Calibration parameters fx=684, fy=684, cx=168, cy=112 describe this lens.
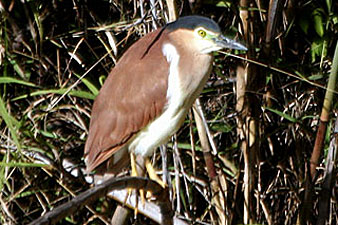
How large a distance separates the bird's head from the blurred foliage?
11.6 inches

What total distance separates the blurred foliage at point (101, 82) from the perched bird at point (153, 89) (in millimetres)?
252

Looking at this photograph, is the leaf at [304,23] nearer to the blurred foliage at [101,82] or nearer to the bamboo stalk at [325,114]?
the blurred foliage at [101,82]

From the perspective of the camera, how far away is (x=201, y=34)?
1959 millimetres

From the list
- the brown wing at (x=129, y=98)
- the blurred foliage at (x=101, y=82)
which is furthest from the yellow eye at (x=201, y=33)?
the blurred foliage at (x=101, y=82)

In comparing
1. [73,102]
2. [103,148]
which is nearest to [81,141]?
[73,102]

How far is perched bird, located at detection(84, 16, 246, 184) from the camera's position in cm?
195

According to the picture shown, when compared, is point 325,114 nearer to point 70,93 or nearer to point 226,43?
point 226,43

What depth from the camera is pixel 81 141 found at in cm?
262

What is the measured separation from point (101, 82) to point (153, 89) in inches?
19.2

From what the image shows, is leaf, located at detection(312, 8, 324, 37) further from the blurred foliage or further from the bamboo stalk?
the bamboo stalk

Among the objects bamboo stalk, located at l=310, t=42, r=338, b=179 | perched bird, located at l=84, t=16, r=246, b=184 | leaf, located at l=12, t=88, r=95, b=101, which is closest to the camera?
bamboo stalk, located at l=310, t=42, r=338, b=179

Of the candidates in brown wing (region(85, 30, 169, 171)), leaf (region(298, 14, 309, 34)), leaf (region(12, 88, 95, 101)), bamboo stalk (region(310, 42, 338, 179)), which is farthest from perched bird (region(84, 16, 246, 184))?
A: leaf (region(298, 14, 309, 34))

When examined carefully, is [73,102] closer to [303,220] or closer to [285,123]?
[285,123]

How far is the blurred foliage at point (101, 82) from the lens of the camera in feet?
7.67
